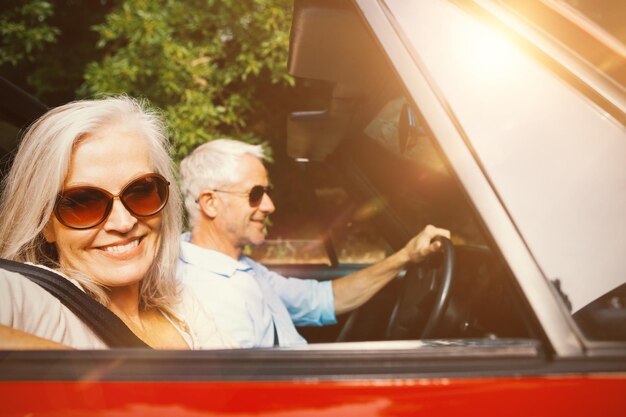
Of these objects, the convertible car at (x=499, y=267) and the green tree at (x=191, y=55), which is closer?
the convertible car at (x=499, y=267)

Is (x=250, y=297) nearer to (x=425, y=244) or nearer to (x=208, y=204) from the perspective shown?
(x=208, y=204)

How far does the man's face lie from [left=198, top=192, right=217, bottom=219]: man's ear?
17mm

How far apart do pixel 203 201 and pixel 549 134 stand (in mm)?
1701

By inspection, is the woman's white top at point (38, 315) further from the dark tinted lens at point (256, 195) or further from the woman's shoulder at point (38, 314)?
the dark tinted lens at point (256, 195)

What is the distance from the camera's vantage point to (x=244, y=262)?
93.4 inches

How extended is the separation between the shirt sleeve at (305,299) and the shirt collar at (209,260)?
13.0 inches

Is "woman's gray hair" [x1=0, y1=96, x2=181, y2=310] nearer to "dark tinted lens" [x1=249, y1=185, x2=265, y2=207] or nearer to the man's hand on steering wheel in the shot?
"dark tinted lens" [x1=249, y1=185, x2=265, y2=207]

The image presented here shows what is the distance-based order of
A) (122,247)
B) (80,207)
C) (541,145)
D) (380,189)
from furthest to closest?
(380,189) → (122,247) → (80,207) → (541,145)

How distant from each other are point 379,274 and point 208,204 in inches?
34.5

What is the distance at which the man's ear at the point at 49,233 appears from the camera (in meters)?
1.24

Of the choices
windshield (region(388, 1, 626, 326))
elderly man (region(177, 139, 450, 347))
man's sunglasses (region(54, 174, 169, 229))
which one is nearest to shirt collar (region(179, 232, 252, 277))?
elderly man (region(177, 139, 450, 347))

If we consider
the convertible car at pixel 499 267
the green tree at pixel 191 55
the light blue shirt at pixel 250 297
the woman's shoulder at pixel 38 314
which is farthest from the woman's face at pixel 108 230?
the green tree at pixel 191 55

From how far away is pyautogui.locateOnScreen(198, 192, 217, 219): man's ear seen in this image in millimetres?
2312

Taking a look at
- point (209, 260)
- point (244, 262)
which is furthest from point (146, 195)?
point (244, 262)
